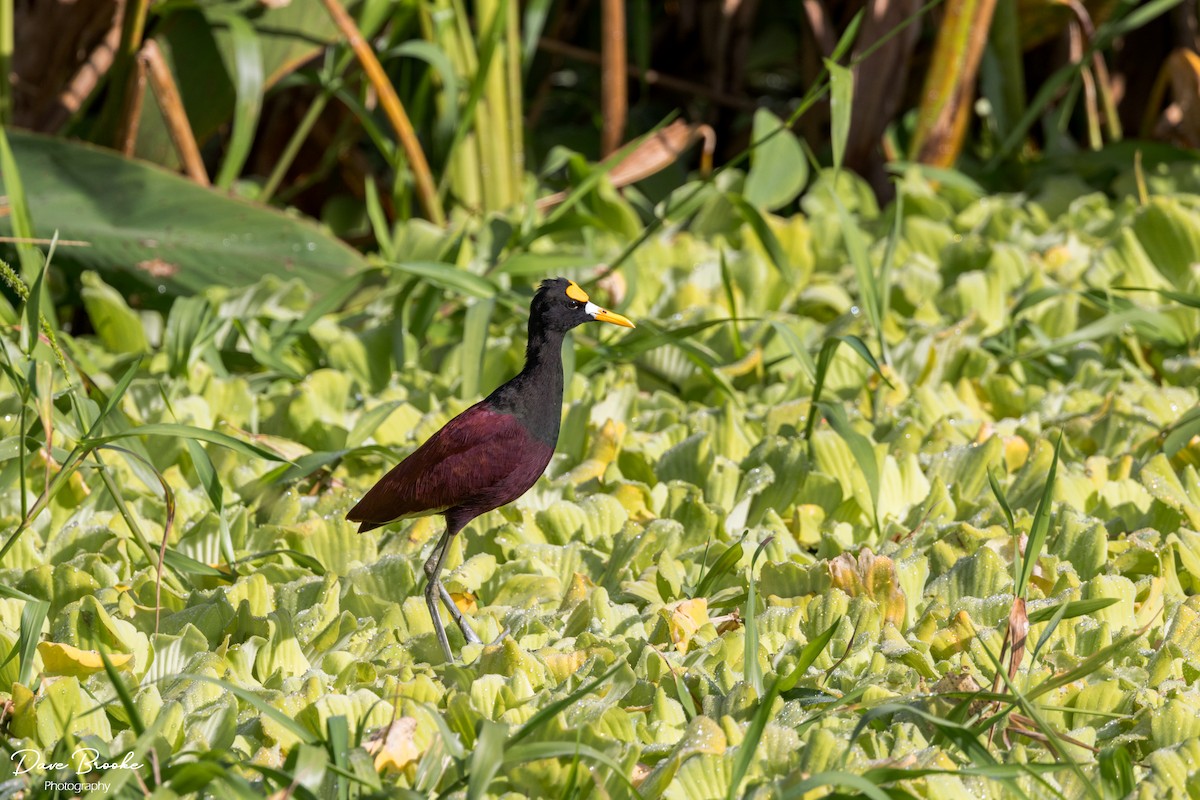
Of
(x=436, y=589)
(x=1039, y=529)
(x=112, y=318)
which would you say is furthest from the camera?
(x=112, y=318)

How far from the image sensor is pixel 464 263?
358 cm

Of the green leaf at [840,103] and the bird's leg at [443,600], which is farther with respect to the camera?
the green leaf at [840,103]

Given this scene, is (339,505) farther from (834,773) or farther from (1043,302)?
(1043,302)

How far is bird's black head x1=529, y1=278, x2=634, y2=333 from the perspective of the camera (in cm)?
225

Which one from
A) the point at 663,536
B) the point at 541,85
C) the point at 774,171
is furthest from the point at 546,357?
the point at 541,85

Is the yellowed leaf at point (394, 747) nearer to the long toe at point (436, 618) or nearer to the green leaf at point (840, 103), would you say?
the long toe at point (436, 618)

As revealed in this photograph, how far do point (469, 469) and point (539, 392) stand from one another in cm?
18

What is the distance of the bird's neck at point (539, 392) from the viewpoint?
2168mm

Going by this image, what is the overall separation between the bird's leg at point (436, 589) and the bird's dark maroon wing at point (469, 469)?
64 mm

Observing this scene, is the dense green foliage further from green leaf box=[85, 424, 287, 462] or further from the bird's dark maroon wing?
the bird's dark maroon wing

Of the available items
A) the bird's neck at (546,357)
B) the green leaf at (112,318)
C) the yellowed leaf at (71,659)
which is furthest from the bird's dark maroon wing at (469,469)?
the green leaf at (112,318)

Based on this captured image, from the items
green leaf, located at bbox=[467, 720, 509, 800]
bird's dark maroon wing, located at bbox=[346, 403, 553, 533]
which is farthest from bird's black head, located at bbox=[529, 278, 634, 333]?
green leaf, located at bbox=[467, 720, 509, 800]

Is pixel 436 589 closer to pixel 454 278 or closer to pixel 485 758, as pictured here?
pixel 485 758

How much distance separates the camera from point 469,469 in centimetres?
210
